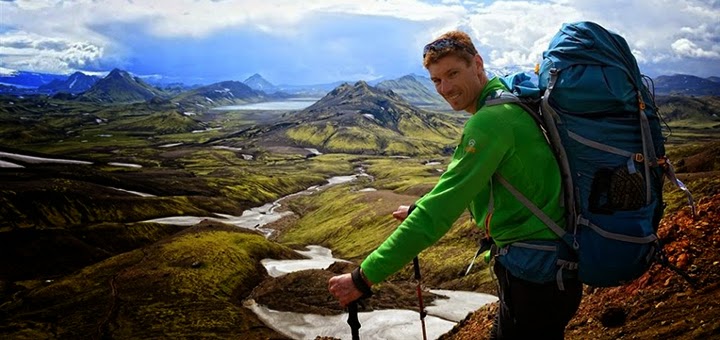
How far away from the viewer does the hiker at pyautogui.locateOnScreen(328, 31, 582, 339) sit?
4.95 m

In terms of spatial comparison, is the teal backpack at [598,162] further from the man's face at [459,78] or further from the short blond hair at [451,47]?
the short blond hair at [451,47]

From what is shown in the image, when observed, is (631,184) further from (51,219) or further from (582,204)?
(51,219)

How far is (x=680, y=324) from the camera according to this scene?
1091 cm

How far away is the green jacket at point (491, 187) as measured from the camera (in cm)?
493

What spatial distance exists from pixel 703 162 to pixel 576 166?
95621 millimetres

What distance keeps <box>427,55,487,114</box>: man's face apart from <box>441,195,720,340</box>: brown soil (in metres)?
7.82

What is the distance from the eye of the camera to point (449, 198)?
16.2ft

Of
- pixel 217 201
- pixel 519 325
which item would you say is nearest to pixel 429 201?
pixel 519 325

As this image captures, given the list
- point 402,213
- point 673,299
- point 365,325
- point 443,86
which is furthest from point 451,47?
point 365,325

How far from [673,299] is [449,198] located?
11568 mm

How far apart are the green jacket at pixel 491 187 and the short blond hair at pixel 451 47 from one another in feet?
1.81

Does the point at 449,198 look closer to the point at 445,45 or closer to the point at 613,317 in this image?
the point at 445,45

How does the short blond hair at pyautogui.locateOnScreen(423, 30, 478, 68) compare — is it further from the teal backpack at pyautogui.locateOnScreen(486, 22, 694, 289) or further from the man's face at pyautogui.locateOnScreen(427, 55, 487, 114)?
the teal backpack at pyautogui.locateOnScreen(486, 22, 694, 289)

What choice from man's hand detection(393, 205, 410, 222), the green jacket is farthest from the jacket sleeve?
man's hand detection(393, 205, 410, 222)
